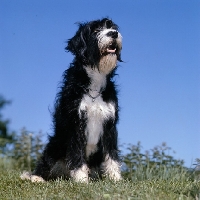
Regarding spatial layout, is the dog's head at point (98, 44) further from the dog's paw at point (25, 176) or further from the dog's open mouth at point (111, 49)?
the dog's paw at point (25, 176)

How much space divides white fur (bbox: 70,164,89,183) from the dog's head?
1.40m

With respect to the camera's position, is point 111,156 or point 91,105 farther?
point 111,156

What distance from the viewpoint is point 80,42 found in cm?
724

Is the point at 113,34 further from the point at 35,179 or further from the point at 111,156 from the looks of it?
the point at 35,179

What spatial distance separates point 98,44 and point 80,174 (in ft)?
5.97

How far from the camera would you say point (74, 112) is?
7027 millimetres

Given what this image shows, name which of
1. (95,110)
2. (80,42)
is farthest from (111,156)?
(80,42)

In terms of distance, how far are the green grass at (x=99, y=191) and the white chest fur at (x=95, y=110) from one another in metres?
0.75

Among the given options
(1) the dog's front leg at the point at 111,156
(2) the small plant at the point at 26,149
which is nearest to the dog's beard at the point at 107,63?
(1) the dog's front leg at the point at 111,156

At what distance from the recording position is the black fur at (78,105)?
7.02m

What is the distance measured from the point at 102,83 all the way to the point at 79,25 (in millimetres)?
998

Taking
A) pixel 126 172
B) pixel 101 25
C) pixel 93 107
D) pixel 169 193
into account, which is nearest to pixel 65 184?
pixel 93 107

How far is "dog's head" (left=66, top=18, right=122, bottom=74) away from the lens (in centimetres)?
685

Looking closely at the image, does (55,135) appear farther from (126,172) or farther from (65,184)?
(126,172)
